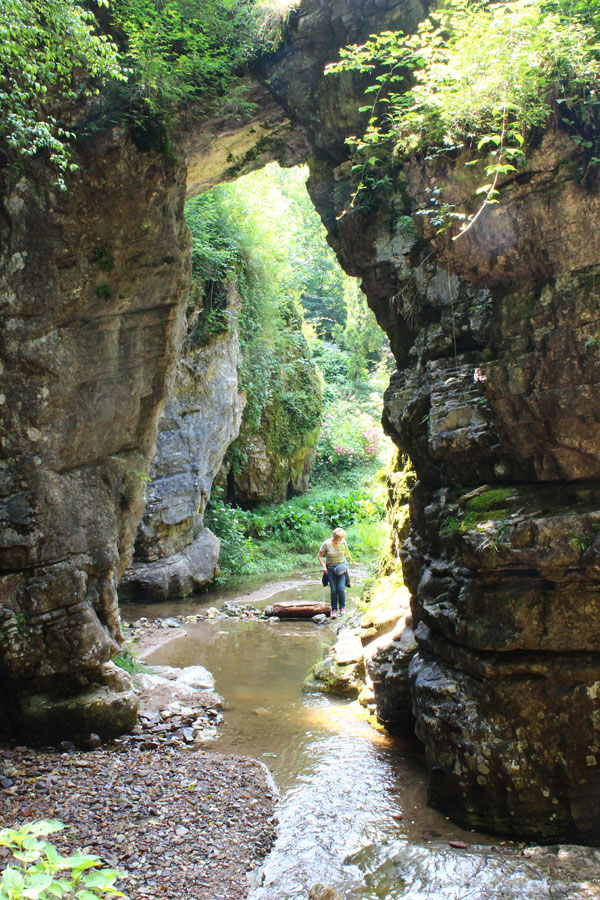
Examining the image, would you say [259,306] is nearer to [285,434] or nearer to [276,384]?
[276,384]

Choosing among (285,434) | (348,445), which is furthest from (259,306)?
(348,445)

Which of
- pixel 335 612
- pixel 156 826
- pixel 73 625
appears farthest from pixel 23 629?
pixel 335 612

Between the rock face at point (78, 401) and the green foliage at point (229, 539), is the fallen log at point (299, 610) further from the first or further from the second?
the rock face at point (78, 401)

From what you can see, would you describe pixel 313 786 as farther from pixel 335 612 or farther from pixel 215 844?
pixel 335 612

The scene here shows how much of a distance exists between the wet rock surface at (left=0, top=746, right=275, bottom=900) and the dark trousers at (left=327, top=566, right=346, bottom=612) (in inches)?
218

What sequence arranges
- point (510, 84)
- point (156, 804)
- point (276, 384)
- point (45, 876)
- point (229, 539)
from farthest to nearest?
point (276, 384)
point (229, 539)
point (510, 84)
point (156, 804)
point (45, 876)

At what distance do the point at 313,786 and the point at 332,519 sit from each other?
53.7 ft

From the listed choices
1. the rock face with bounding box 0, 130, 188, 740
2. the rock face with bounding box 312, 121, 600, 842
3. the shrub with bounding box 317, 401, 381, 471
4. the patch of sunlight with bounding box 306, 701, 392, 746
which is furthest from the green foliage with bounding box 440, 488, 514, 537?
the shrub with bounding box 317, 401, 381, 471

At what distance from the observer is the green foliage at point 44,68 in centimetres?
581

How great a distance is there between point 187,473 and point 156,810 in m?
9.75

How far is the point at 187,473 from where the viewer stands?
47.5ft

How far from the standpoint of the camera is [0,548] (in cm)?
670

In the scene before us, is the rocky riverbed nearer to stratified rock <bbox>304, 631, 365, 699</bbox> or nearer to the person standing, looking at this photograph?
stratified rock <bbox>304, 631, 365, 699</bbox>

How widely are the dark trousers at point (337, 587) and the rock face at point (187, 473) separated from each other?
3.94 metres
